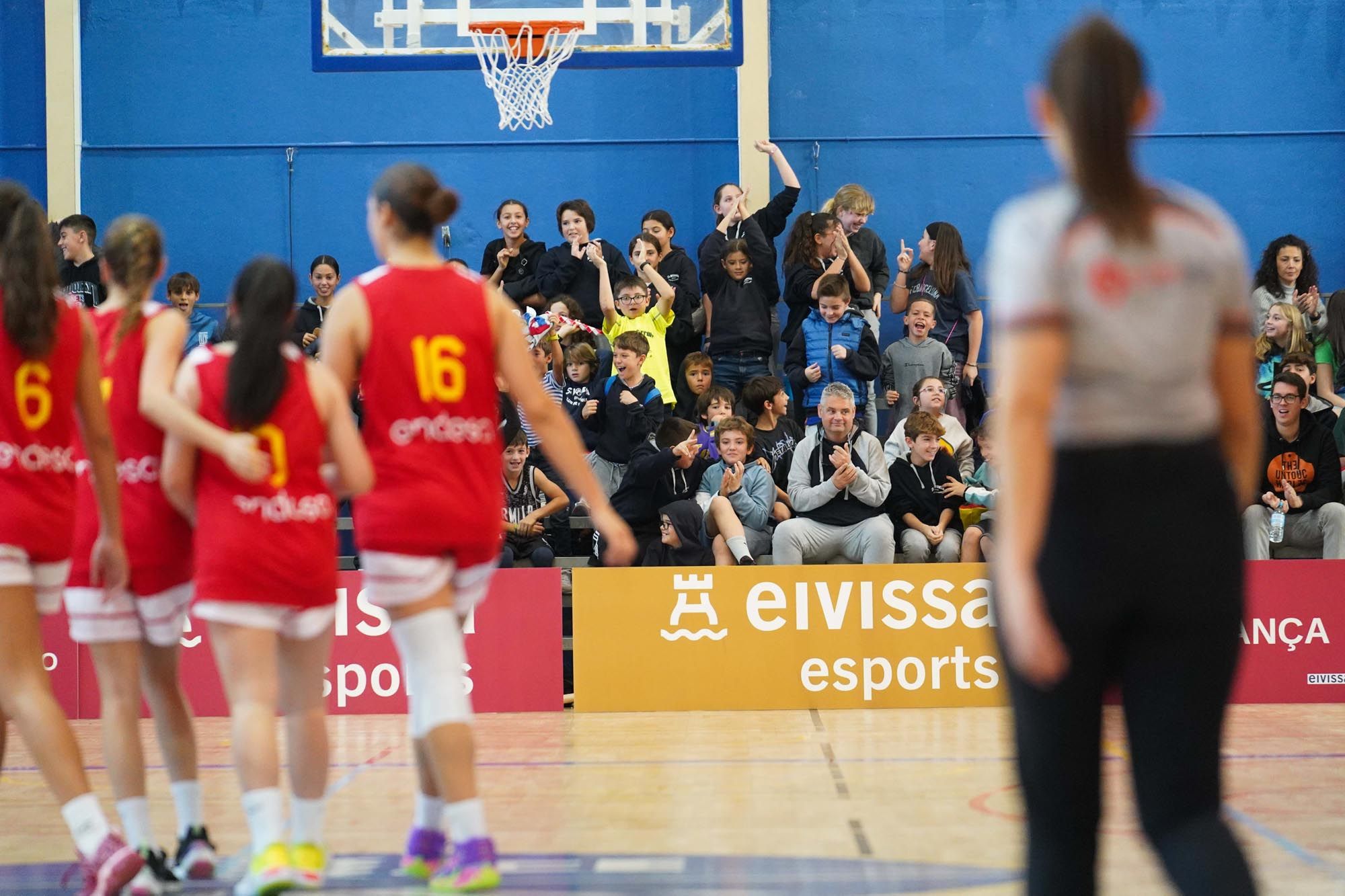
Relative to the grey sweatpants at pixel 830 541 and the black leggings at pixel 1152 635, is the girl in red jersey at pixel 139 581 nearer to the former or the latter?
the black leggings at pixel 1152 635

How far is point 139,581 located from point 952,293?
867 cm

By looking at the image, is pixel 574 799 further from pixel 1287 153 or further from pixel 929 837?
pixel 1287 153

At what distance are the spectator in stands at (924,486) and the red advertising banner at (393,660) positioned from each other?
2.41 m

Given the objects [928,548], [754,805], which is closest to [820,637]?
[928,548]

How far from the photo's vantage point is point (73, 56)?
1317 cm

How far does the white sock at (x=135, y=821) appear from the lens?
403cm

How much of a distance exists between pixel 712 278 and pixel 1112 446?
9.41 meters

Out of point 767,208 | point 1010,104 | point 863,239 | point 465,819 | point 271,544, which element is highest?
point 1010,104

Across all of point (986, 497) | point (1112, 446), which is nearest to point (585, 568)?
point (986, 497)

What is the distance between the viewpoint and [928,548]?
926 cm

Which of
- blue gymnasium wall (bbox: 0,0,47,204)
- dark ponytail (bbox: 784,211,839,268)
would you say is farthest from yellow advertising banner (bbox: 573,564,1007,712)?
blue gymnasium wall (bbox: 0,0,47,204)

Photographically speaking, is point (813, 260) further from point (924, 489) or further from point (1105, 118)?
point (1105, 118)

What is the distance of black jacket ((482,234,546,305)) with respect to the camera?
38.2 ft

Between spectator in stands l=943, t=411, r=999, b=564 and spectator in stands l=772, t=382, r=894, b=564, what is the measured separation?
54cm
